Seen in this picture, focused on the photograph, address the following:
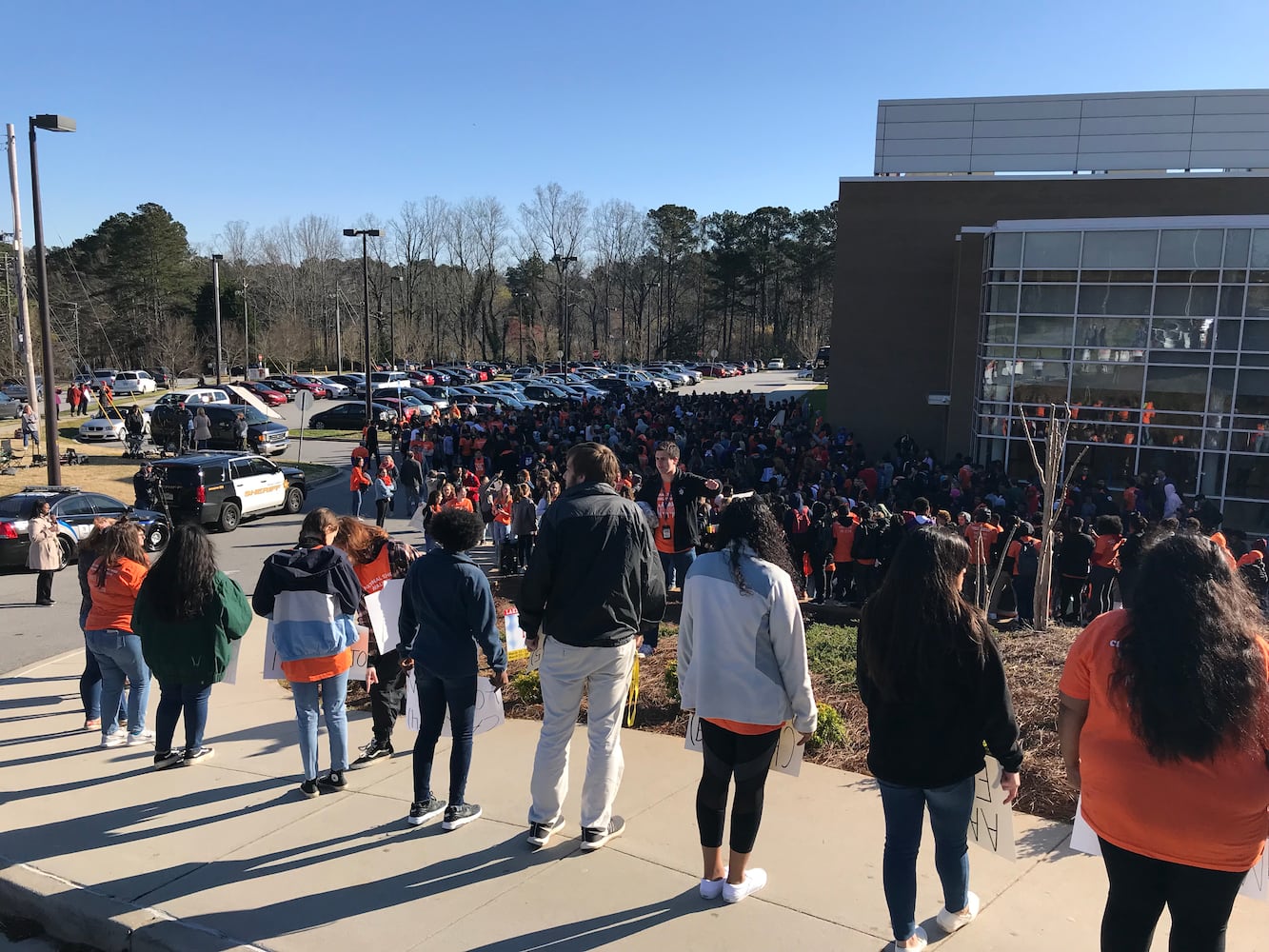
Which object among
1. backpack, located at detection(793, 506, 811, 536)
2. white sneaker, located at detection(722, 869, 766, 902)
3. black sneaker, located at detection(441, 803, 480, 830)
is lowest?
black sneaker, located at detection(441, 803, 480, 830)

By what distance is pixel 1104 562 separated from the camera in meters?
10.6

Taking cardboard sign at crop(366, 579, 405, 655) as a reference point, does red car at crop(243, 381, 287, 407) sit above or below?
below

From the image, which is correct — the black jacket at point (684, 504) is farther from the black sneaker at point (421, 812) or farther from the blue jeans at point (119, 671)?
the blue jeans at point (119, 671)

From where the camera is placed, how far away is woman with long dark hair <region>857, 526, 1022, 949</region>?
3.10 metres

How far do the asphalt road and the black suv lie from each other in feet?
16.7

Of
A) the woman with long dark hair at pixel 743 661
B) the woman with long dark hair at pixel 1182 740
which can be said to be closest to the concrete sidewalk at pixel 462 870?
the woman with long dark hair at pixel 743 661

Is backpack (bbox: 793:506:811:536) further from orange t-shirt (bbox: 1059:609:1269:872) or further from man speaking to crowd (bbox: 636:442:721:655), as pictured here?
orange t-shirt (bbox: 1059:609:1269:872)

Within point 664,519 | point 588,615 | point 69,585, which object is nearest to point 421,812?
point 588,615

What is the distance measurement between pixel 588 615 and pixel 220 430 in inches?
1087

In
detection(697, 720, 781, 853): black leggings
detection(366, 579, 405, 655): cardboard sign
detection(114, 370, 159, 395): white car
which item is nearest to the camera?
detection(697, 720, 781, 853): black leggings

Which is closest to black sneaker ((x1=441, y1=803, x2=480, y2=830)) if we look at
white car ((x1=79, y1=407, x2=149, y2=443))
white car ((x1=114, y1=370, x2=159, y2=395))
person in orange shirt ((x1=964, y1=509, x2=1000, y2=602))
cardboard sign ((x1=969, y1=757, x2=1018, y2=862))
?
cardboard sign ((x1=969, y1=757, x2=1018, y2=862))

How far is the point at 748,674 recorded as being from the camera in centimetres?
357

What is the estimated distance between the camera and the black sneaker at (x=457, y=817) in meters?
4.63

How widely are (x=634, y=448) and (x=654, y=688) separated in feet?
48.5
